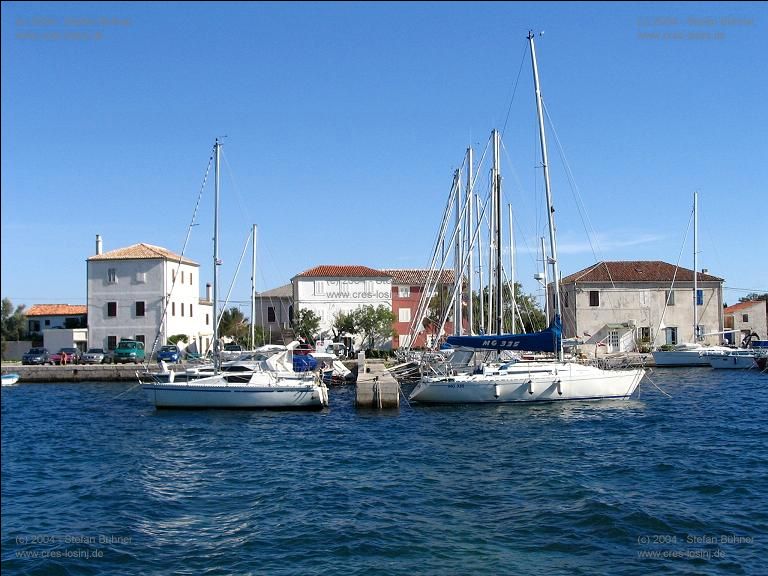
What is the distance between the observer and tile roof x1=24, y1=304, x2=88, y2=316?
238ft

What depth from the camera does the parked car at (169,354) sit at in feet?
177

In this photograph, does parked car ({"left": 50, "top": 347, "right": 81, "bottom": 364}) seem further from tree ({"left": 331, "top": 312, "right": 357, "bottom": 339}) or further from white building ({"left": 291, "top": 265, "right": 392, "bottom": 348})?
tree ({"left": 331, "top": 312, "right": 357, "bottom": 339})

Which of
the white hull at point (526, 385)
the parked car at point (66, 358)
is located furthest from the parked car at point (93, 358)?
the white hull at point (526, 385)

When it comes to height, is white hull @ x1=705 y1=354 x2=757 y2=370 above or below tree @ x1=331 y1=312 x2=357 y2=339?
below

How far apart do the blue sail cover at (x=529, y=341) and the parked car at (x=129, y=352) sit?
3186 centimetres

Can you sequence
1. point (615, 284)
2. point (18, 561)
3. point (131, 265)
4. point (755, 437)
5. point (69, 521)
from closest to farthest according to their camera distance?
point (18, 561) < point (69, 521) < point (755, 437) < point (131, 265) < point (615, 284)

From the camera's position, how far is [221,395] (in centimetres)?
3303

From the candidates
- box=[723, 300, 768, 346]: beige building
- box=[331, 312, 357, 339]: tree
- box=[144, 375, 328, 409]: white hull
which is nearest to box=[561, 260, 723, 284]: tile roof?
box=[723, 300, 768, 346]: beige building

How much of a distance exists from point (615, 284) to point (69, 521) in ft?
196

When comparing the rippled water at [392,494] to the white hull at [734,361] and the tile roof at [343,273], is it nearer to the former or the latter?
the white hull at [734,361]

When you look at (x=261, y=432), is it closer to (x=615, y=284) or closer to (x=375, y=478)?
(x=375, y=478)

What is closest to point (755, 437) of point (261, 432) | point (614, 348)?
point (261, 432)

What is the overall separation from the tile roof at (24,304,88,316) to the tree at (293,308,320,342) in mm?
22881

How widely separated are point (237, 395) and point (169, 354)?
23645mm
